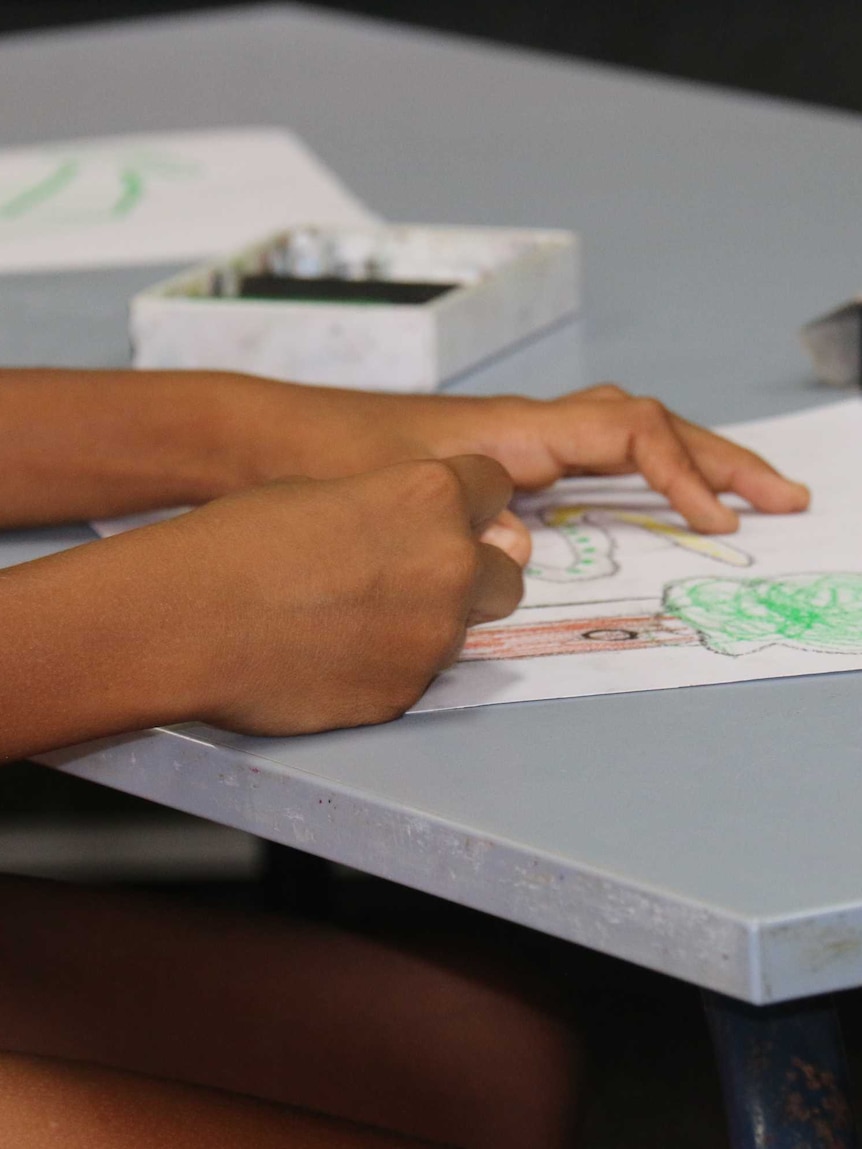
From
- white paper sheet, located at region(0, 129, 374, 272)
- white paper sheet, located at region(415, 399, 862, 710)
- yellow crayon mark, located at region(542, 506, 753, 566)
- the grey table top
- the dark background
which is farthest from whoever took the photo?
the dark background

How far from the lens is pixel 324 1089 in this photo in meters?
0.59

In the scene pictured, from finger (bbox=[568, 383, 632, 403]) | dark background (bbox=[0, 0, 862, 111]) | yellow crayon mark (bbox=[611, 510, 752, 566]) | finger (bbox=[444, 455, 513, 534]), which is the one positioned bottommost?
yellow crayon mark (bbox=[611, 510, 752, 566])

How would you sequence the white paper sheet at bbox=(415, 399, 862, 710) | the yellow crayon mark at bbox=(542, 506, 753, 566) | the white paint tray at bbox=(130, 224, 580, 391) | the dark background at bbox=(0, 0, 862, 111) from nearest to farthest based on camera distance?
the white paper sheet at bbox=(415, 399, 862, 710)
the yellow crayon mark at bbox=(542, 506, 753, 566)
the white paint tray at bbox=(130, 224, 580, 391)
the dark background at bbox=(0, 0, 862, 111)

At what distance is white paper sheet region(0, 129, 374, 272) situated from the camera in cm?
113

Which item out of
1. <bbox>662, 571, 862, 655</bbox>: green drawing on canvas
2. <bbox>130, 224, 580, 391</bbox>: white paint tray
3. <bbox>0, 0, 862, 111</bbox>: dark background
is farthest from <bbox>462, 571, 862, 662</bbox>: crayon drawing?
<bbox>0, 0, 862, 111</bbox>: dark background

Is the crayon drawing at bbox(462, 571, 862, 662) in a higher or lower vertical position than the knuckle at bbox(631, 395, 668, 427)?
lower

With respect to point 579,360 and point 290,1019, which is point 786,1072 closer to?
point 290,1019

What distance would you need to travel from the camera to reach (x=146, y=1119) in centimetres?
50

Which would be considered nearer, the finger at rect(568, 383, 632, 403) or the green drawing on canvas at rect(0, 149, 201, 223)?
the finger at rect(568, 383, 632, 403)

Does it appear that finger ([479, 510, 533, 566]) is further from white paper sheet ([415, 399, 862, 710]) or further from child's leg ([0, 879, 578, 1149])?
child's leg ([0, 879, 578, 1149])

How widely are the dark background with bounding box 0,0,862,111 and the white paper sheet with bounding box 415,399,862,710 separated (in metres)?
1.02

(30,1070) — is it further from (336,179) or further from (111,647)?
(336,179)

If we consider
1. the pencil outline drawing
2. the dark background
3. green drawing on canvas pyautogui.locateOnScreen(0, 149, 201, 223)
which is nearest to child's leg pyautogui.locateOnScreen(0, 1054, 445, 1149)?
the pencil outline drawing

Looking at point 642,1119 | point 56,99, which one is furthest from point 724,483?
point 56,99
